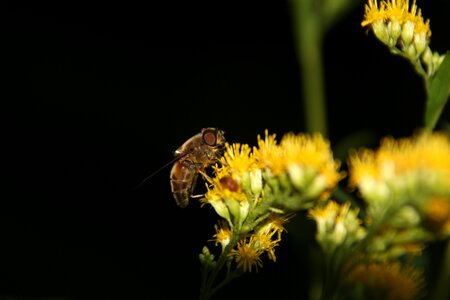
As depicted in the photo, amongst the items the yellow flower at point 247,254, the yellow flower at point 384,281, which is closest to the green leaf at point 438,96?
the yellow flower at point 384,281

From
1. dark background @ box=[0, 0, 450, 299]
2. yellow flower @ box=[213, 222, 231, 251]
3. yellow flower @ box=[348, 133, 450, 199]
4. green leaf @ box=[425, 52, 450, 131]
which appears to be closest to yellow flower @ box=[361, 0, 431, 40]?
green leaf @ box=[425, 52, 450, 131]

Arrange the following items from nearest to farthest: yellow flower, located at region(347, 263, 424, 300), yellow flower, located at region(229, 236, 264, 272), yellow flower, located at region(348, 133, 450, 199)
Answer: yellow flower, located at region(348, 133, 450, 199), yellow flower, located at region(347, 263, 424, 300), yellow flower, located at region(229, 236, 264, 272)

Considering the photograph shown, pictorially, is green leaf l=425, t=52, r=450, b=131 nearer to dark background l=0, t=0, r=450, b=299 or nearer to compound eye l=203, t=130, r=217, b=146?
compound eye l=203, t=130, r=217, b=146

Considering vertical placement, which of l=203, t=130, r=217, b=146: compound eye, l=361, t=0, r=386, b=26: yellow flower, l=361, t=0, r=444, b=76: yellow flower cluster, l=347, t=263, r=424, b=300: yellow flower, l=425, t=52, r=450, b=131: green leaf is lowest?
l=347, t=263, r=424, b=300: yellow flower

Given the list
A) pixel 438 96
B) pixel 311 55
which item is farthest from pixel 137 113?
pixel 438 96

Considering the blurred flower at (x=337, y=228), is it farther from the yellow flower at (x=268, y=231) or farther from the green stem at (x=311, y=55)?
the green stem at (x=311, y=55)

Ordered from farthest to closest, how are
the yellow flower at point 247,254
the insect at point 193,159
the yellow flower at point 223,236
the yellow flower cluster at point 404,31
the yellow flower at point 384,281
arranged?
the insect at point 193,159 < the yellow flower cluster at point 404,31 < the yellow flower at point 223,236 < the yellow flower at point 247,254 < the yellow flower at point 384,281
